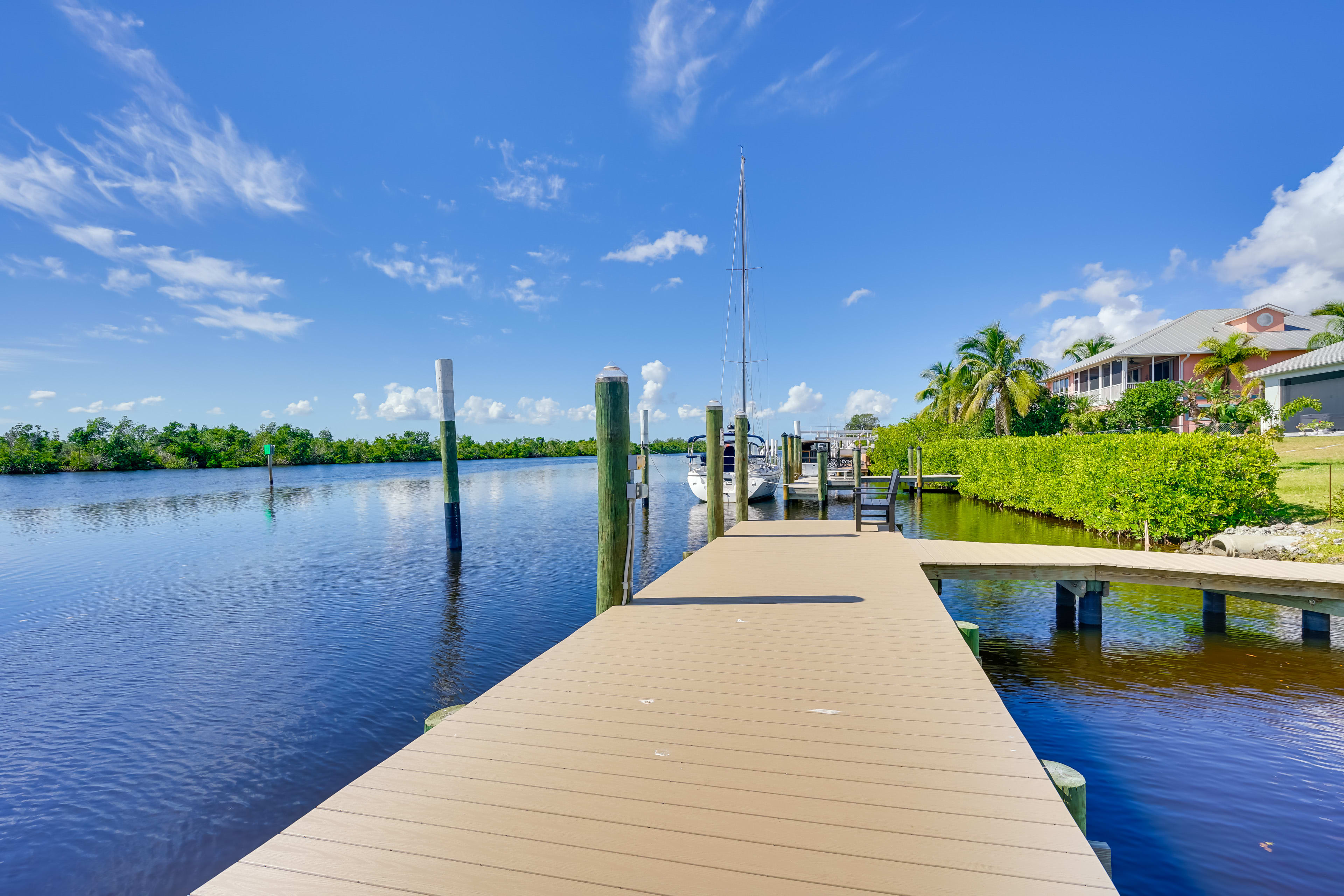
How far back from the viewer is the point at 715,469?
10.6 meters

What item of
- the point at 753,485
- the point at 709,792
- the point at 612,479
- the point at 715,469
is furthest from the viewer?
the point at 753,485

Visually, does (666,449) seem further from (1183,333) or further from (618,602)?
(618,602)

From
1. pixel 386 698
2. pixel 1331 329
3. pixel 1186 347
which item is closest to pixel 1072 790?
pixel 386 698

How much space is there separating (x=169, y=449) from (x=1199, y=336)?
340 feet

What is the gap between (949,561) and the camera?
25.5ft

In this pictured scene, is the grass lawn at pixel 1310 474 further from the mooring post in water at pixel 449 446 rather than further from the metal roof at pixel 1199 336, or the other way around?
the mooring post in water at pixel 449 446

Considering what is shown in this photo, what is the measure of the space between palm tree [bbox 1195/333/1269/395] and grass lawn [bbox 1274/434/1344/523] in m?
5.92

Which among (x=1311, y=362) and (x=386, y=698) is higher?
(x=1311, y=362)

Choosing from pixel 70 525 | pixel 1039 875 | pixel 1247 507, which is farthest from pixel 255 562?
pixel 1247 507

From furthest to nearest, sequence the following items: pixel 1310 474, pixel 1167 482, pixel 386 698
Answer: pixel 1310 474, pixel 1167 482, pixel 386 698

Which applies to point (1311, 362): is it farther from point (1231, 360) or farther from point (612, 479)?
point (612, 479)

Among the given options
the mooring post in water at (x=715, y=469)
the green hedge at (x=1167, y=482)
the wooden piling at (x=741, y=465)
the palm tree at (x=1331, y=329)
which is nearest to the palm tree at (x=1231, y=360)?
the palm tree at (x=1331, y=329)

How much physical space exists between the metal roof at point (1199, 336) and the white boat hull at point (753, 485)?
65.8 feet

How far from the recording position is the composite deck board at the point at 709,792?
84.9 inches
